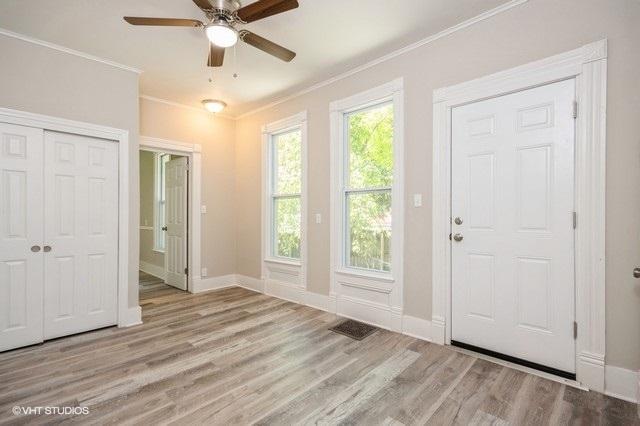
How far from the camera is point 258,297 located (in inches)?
177

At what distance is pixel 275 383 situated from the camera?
7.32ft

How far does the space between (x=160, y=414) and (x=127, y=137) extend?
2875mm

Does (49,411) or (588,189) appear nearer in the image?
(49,411)

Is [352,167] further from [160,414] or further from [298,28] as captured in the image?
[160,414]

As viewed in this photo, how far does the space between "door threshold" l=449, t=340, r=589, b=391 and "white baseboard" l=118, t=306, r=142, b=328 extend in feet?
10.9

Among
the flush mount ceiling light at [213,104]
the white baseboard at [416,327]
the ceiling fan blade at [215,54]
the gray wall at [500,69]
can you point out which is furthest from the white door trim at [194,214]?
the white baseboard at [416,327]

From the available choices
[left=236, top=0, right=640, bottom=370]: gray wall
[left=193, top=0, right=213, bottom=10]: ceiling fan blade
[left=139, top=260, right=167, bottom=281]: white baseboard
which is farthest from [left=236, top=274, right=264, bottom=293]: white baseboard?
[left=193, top=0, right=213, bottom=10]: ceiling fan blade

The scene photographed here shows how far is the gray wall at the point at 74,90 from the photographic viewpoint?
282 cm

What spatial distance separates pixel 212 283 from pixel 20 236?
2523 millimetres

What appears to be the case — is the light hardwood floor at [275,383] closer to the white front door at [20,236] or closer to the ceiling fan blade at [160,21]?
the white front door at [20,236]

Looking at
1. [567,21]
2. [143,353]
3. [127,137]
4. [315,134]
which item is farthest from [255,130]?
[567,21]

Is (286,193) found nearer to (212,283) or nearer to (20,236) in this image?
(212,283)

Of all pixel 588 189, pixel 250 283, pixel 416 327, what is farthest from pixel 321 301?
pixel 588 189

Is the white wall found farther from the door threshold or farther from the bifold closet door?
the door threshold
